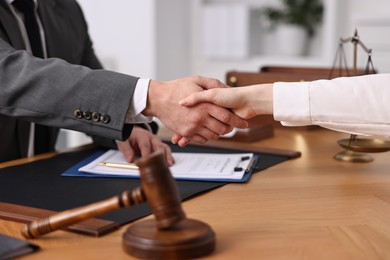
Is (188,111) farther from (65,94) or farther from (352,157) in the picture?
(352,157)

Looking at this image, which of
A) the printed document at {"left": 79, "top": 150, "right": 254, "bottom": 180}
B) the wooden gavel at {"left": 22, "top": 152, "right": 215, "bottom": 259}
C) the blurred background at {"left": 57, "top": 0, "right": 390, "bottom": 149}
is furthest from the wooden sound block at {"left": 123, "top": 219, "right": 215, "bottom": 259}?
the blurred background at {"left": 57, "top": 0, "right": 390, "bottom": 149}

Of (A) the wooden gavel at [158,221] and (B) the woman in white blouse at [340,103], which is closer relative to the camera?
(A) the wooden gavel at [158,221]

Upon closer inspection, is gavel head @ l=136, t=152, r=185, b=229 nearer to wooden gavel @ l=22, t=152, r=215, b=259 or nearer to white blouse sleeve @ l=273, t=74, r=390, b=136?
wooden gavel @ l=22, t=152, r=215, b=259

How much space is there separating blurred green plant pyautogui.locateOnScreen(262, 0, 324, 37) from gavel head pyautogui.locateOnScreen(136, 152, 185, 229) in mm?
3068

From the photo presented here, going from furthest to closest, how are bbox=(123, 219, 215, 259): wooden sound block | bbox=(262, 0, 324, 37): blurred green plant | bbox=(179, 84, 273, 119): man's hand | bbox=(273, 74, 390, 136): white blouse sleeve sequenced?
bbox=(262, 0, 324, 37): blurred green plant → bbox=(179, 84, 273, 119): man's hand → bbox=(273, 74, 390, 136): white blouse sleeve → bbox=(123, 219, 215, 259): wooden sound block

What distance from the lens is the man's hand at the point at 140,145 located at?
5.48 ft

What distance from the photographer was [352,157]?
5.63ft

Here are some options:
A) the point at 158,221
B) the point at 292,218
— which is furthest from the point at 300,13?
the point at 158,221

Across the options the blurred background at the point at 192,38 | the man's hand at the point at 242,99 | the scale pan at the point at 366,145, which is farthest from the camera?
the blurred background at the point at 192,38

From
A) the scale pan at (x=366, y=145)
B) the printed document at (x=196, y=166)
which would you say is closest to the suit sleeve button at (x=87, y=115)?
the printed document at (x=196, y=166)

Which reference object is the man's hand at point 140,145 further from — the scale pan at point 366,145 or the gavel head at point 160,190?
the gavel head at point 160,190

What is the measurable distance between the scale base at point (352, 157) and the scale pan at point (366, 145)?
37mm

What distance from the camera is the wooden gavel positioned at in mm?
948

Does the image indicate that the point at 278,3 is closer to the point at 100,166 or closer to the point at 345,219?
the point at 100,166
